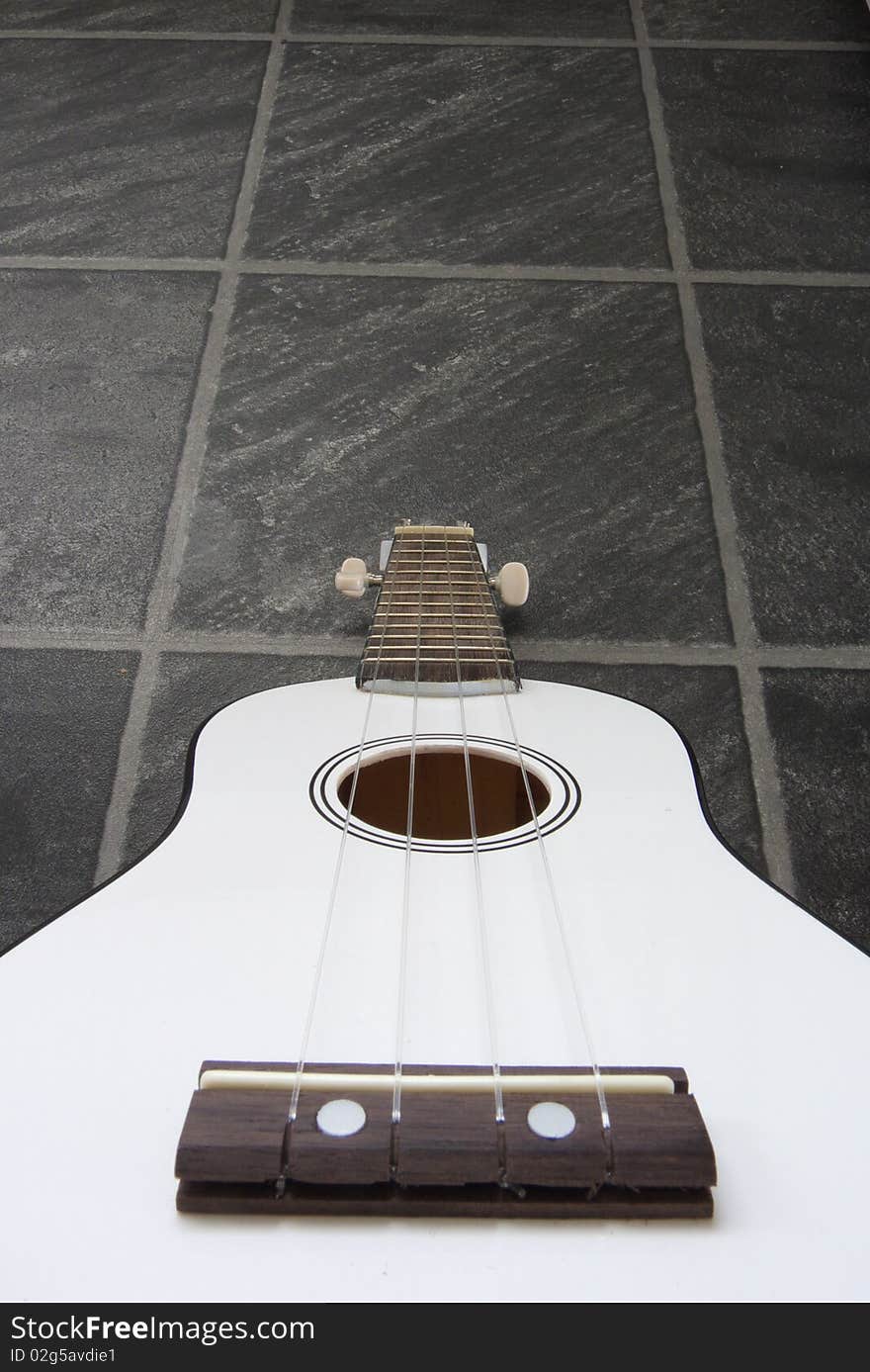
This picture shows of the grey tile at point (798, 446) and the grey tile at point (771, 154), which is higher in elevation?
the grey tile at point (771, 154)

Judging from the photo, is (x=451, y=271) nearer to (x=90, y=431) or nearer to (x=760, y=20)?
(x=90, y=431)

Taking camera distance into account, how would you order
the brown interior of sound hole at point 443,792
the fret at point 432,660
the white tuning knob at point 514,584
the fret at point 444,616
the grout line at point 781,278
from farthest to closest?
the grout line at point 781,278
the white tuning knob at point 514,584
the fret at point 444,616
the fret at point 432,660
the brown interior of sound hole at point 443,792

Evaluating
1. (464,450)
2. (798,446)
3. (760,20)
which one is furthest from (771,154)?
(464,450)

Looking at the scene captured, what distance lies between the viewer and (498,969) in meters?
0.70

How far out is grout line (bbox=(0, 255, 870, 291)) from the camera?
1988mm

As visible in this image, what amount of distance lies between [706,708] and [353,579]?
469 millimetres

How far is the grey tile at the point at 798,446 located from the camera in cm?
156

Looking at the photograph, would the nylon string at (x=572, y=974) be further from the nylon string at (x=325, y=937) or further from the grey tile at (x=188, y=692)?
the grey tile at (x=188, y=692)

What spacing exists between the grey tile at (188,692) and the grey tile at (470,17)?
170 cm

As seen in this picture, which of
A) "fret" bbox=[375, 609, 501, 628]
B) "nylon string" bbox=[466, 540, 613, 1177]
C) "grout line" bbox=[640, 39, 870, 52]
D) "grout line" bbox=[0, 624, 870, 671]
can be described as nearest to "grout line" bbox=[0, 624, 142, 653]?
"grout line" bbox=[0, 624, 870, 671]

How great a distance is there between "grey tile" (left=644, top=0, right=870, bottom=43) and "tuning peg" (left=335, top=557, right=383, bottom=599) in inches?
70.8

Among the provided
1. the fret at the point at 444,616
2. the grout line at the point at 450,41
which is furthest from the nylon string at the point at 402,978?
the grout line at the point at 450,41

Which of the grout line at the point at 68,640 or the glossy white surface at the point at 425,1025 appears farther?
the grout line at the point at 68,640

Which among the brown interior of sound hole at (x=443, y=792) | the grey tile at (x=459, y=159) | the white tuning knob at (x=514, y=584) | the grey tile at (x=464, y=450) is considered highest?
the grey tile at (x=459, y=159)
